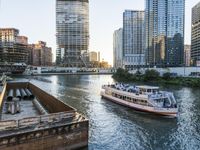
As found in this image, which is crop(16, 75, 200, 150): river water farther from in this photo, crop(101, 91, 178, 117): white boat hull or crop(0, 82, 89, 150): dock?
crop(0, 82, 89, 150): dock

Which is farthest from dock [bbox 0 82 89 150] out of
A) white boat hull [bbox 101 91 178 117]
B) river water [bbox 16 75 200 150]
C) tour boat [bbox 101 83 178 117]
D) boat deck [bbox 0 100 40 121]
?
tour boat [bbox 101 83 178 117]

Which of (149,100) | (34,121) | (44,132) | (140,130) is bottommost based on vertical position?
(140,130)

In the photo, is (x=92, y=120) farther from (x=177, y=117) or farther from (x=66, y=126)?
(x=66, y=126)

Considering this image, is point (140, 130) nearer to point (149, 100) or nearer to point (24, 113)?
point (149, 100)

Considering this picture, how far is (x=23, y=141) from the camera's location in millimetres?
20047

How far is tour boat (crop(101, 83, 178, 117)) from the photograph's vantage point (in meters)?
41.7

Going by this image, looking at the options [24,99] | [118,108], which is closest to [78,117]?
[118,108]

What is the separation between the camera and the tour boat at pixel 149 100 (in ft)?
137

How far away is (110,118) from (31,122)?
65.1 ft

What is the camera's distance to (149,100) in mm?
44500

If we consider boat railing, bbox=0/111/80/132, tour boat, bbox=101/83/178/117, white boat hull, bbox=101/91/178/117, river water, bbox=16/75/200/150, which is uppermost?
boat railing, bbox=0/111/80/132

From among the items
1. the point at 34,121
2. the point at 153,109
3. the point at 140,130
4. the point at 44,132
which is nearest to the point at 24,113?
the point at 140,130

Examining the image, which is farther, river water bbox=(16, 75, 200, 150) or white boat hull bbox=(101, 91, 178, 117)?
white boat hull bbox=(101, 91, 178, 117)

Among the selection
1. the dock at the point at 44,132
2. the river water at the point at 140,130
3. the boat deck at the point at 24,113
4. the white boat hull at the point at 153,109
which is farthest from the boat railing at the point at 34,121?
the white boat hull at the point at 153,109
